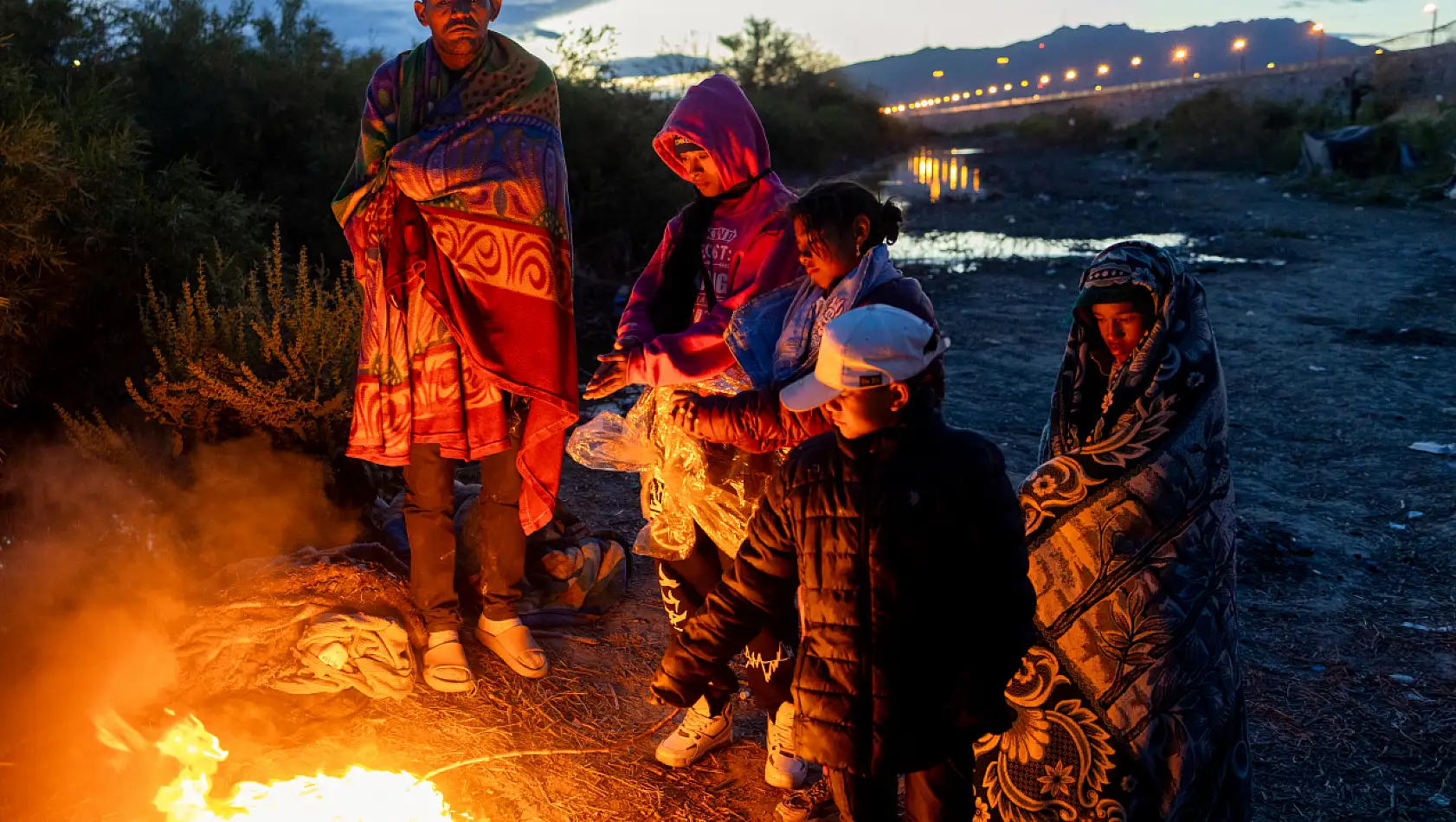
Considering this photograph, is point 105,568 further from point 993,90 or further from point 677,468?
point 993,90

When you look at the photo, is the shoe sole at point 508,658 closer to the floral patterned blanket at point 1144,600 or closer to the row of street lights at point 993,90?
the floral patterned blanket at point 1144,600

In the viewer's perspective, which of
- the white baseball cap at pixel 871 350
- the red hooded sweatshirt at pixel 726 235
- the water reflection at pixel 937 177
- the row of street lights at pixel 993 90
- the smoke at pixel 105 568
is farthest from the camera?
the row of street lights at pixel 993 90

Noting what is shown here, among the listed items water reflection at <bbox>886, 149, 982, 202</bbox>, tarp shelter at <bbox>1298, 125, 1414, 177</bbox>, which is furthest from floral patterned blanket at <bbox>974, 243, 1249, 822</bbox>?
tarp shelter at <bbox>1298, 125, 1414, 177</bbox>

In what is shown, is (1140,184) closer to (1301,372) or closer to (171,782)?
(1301,372)

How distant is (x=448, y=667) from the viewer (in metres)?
3.82

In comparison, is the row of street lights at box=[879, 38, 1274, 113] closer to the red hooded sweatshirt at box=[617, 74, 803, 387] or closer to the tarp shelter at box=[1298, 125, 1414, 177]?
the tarp shelter at box=[1298, 125, 1414, 177]

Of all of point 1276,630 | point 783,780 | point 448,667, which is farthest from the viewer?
point 1276,630

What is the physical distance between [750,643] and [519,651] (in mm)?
1225

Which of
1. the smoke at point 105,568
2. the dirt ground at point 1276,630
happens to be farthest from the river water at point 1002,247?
the smoke at point 105,568

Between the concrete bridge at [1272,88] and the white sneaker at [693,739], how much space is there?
40.0 meters

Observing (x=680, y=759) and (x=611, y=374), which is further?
(x=680, y=759)

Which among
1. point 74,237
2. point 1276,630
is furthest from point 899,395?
point 74,237

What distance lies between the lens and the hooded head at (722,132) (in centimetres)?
301

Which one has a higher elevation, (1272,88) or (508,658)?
(1272,88)
